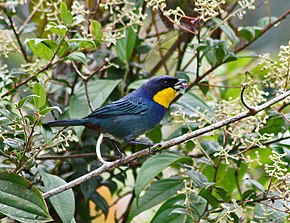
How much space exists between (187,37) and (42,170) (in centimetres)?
74

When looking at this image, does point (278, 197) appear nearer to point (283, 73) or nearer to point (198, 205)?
point (198, 205)

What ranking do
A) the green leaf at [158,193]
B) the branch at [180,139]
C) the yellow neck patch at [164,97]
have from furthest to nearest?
the yellow neck patch at [164,97], the green leaf at [158,193], the branch at [180,139]

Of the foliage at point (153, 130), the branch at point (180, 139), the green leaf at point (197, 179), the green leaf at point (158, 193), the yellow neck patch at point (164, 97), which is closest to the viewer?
the branch at point (180, 139)

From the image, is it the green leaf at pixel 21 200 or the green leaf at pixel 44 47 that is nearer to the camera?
the green leaf at pixel 21 200

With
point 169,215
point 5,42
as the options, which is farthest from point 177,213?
point 5,42

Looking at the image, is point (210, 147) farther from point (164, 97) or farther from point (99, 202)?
point (99, 202)

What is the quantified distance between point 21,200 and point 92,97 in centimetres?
54

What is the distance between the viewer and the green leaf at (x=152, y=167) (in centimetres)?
168

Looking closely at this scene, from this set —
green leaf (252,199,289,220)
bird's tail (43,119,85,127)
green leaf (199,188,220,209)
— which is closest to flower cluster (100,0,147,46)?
bird's tail (43,119,85,127)

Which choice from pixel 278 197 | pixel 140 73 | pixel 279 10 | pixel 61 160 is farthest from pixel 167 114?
pixel 279 10

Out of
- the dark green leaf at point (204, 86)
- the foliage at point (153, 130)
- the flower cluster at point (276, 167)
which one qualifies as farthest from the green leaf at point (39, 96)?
the dark green leaf at point (204, 86)

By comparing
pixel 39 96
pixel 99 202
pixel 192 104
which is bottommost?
pixel 99 202

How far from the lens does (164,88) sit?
190 centimetres

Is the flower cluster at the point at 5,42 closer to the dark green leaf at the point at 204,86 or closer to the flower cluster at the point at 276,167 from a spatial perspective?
the dark green leaf at the point at 204,86
